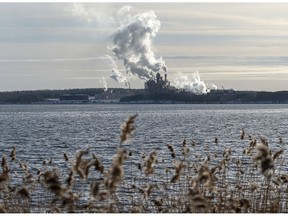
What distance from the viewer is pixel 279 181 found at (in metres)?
10.6

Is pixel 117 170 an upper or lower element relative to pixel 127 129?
lower

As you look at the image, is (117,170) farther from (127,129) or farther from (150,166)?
(150,166)

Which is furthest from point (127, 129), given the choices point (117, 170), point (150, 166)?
point (150, 166)

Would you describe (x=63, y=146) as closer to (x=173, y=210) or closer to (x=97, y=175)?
(x=97, y=175)

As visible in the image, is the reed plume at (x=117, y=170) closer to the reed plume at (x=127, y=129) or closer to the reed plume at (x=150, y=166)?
the reed plume at (x=127, y=129)

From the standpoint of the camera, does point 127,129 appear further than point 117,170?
Yes

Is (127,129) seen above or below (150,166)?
above

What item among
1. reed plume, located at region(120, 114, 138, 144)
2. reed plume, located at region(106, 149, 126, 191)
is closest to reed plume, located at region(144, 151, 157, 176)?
reed plume, located at region(120, 114, 138, 144)

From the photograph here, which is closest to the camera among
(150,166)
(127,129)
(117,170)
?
(117,170)

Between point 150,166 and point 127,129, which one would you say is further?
point 150,166

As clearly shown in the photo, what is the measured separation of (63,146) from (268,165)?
50.4m

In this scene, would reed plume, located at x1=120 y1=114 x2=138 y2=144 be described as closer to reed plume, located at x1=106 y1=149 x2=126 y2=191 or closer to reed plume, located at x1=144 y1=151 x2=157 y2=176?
reed plume, located at x1=106 y1=149 x2=126 y2=191

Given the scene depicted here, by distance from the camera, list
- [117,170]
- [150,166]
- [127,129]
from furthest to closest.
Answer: [150,166], [127,129], [117,170]

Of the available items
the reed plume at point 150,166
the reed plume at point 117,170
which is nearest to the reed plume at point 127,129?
the reed plume at point 117,170
